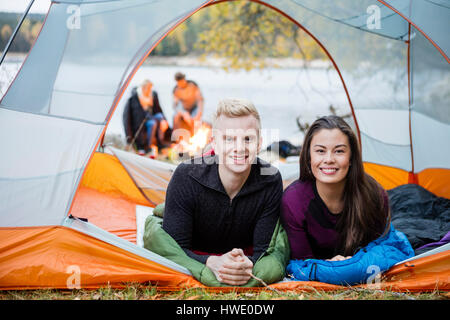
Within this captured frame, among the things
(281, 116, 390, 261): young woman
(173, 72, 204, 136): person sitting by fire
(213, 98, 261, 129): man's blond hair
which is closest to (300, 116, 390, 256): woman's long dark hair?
(281, 116, 390, 261): young woman

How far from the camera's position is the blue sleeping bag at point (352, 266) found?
219 cm

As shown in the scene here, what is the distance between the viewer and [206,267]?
2191 millimetres

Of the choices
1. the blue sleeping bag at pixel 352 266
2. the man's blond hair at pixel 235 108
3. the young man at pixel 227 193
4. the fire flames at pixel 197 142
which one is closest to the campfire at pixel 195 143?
the fire flames at pixel 197 142

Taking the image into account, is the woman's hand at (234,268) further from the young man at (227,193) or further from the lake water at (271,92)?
the lake water at (271,92)

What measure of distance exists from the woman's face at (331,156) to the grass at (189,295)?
58 cm

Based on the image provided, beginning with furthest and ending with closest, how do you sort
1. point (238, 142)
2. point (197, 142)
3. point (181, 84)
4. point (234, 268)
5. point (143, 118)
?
point (181, 84), point (143, 118), point (197, 142), point (238, 142), point (234, 268)

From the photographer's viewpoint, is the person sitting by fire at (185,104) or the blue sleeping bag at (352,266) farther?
the person sitting by fire at (185,104)

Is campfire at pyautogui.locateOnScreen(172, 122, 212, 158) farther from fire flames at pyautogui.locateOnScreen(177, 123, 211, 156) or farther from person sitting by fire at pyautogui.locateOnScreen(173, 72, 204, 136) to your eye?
person sitting by fire at pyautogui.locateOnScreen(173, 72, 204, 136)

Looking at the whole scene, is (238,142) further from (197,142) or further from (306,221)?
(197,142)

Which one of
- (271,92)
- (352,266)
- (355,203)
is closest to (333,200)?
(355,203)

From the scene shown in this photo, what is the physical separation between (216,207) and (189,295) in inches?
18.8

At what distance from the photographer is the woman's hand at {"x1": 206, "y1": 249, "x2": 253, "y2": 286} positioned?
2096 millimetres

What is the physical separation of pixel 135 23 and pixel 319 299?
6.04 ft

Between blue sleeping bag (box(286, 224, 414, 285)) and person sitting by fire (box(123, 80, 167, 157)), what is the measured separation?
3807mm
